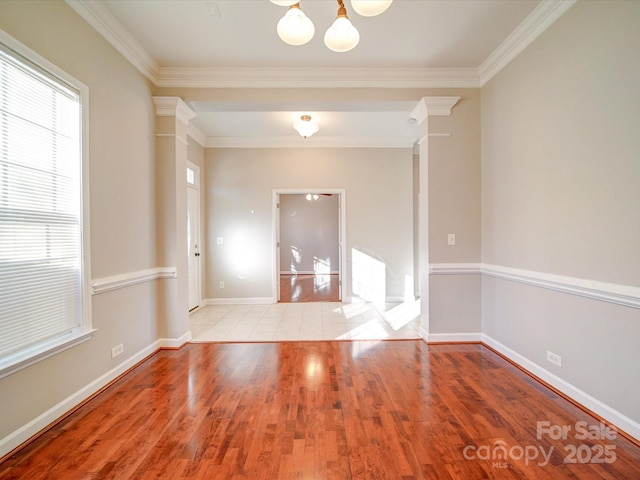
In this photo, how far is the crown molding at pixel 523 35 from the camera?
2266 mm

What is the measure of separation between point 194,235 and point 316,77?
10.4ft

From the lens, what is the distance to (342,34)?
1763 millimetres

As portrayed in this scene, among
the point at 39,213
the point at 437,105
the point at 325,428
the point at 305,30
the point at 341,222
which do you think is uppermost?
the point at 437,105

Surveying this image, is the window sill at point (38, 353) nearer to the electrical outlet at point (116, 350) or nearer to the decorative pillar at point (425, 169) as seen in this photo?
the electrical outlet at point (116, 350)

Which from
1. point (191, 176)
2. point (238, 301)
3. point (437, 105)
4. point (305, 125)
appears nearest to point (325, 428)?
point (437, 105)

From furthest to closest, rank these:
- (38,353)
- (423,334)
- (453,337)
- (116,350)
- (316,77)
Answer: (423,334) → (453,337) → (316,77) → (116,350) → (38,353)

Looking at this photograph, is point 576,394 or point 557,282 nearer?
point 576,394

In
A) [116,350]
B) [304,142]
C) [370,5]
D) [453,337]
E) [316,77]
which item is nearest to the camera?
[370,5]

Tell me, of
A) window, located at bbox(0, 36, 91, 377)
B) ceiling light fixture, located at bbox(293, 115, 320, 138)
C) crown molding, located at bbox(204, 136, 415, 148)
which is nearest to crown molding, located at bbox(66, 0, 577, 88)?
ceiling light fixture, located at bbox(293, 115, 320, 138)

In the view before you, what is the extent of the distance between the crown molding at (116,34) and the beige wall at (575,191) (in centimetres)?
352

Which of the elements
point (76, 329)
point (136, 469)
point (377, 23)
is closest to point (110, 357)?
point (76, 329)

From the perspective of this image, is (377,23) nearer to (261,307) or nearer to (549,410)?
(549,410)

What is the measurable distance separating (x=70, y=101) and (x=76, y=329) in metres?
1.66

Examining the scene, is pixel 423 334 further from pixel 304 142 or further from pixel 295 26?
pixel 304 142
